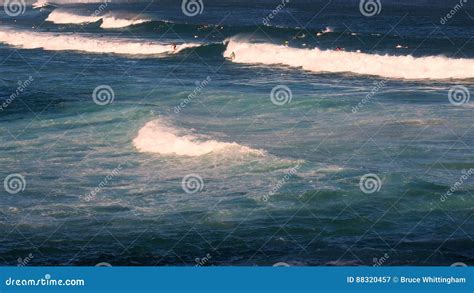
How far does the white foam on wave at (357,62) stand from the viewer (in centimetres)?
4466

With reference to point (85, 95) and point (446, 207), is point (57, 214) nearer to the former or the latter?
point (446, 207)

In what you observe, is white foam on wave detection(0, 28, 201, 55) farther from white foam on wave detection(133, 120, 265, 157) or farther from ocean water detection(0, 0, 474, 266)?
white foam on wave detection(133, 120, 265, 157)

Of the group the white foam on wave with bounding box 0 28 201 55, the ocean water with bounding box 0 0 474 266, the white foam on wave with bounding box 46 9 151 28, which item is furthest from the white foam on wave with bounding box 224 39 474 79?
the white foam on wave with bounding box 46 9 151 28

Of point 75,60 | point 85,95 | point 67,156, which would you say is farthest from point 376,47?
point 67,156

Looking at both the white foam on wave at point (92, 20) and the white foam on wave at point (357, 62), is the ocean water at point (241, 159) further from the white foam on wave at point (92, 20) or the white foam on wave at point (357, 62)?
the white foam on wave at point (92, 20)

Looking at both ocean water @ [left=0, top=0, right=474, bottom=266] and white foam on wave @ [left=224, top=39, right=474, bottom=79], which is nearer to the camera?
ocean water @ [left=0, top=0, right=474, bottom=266]

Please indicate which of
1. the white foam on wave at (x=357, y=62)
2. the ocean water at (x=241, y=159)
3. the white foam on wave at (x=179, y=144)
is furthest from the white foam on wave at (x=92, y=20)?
the white foam on wave at (x=179, y=144)

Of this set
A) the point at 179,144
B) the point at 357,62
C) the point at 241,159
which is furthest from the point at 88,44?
the point at 241,159

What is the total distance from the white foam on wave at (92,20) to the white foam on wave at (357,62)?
27675 mm

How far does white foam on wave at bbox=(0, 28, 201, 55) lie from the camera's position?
5859 cm

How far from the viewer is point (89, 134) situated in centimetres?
2844

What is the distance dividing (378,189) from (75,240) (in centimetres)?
730

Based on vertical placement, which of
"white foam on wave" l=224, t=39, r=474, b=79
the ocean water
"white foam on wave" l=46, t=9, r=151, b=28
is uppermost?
"white foam on wave" l=46, t=9, r=151, b=28

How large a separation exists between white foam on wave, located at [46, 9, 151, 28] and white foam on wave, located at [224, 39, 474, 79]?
90.8 feet
